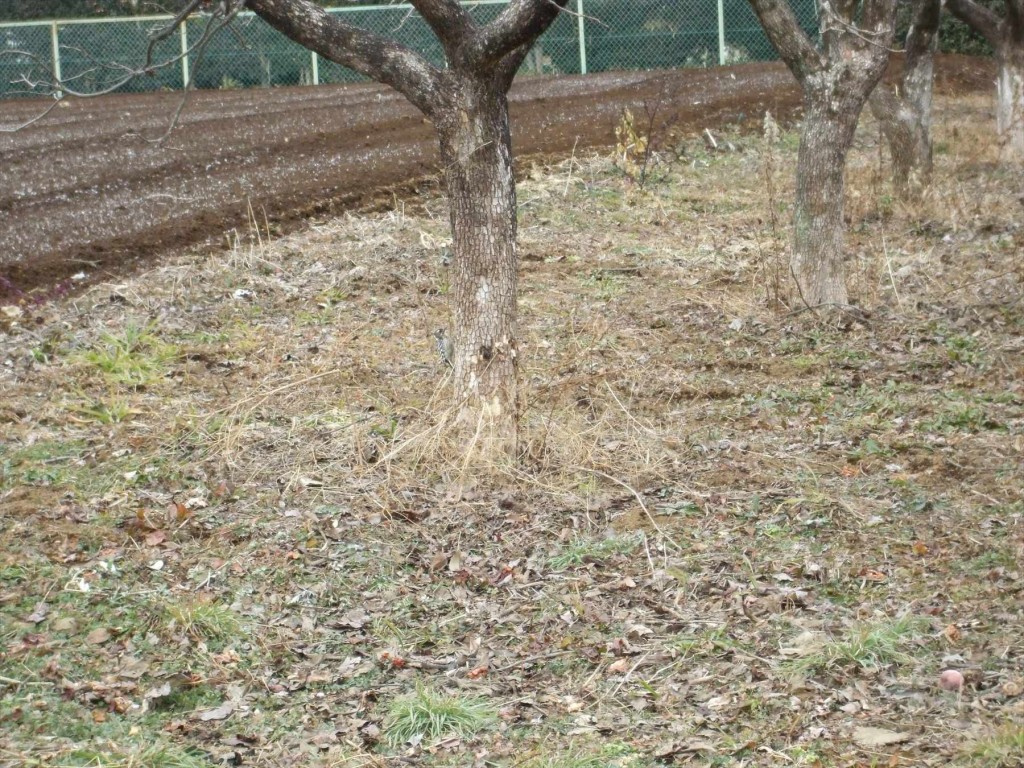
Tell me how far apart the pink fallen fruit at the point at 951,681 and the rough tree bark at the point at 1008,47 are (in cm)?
1052

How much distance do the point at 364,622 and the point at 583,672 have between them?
3.42 ft

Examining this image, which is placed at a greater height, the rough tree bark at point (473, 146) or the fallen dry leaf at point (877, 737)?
the rough tree bark at point (473, 146)

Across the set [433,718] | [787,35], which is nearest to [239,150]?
[787,35]

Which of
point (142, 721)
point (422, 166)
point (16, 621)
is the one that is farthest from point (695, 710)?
point (422, 166)

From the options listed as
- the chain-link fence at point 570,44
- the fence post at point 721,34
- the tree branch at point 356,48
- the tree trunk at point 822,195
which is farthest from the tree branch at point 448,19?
the fence post at point 721,34

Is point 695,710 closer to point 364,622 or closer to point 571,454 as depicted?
point 364,622

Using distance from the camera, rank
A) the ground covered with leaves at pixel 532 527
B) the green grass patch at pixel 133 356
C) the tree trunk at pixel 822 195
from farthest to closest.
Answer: the tree trunk at pixel 822 195 → the green grass patch at pixel 133 356 → the ground covered with leaves at pixel 532 527

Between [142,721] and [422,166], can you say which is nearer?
[142,721]

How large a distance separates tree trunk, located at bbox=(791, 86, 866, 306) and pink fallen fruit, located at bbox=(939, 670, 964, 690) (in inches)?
186

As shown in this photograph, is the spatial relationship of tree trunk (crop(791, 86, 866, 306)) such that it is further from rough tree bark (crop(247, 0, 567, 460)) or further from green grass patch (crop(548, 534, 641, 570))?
green grass patch (crop(548, 534, 641, 570))

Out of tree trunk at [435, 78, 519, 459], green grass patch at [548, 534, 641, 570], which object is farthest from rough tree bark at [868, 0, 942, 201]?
green grass patch at [548, 534, 641, 570]

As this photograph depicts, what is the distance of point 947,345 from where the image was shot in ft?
26.3

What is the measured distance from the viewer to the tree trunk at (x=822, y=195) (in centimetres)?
840

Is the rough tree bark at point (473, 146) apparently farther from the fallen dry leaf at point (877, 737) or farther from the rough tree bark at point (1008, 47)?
the rough tree bark at point (1008, 47)
